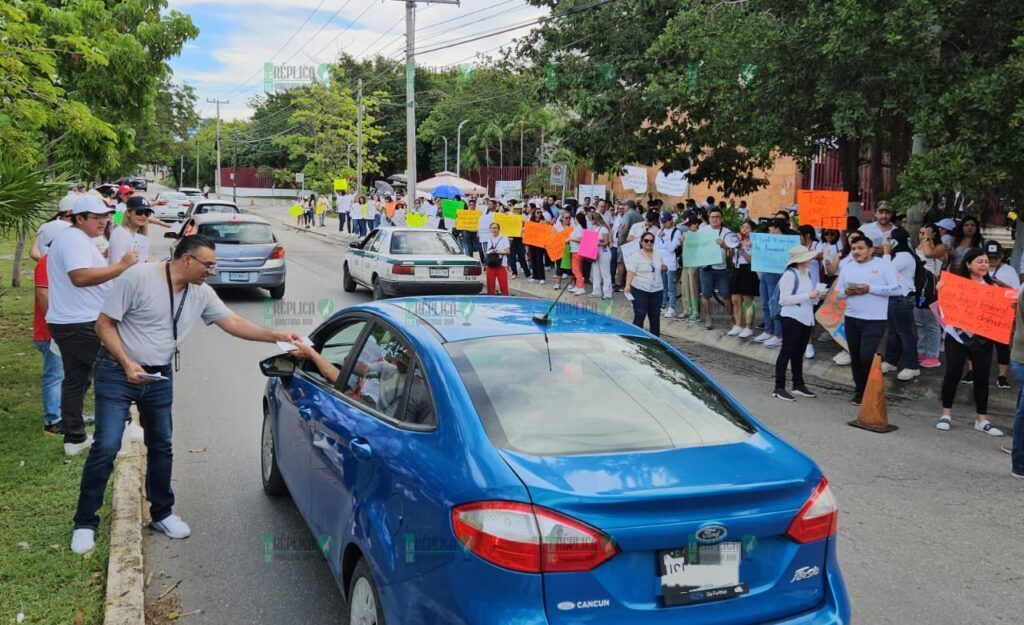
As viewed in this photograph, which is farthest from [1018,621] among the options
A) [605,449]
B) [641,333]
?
[605,449]

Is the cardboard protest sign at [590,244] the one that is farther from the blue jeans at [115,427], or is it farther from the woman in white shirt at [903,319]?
the blue jeans at [115,427]

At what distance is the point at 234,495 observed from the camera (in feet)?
19.6

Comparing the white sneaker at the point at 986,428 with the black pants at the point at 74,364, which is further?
the white sneaker at the point at 986,428

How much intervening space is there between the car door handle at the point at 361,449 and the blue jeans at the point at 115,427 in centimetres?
186

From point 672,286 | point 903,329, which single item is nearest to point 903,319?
point 903,329

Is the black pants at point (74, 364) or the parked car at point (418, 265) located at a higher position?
the parked car at point (418, 265)

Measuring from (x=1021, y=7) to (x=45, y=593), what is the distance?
10.7 metres

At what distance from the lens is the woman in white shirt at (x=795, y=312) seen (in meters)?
9.36

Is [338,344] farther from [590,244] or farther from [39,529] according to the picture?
[590,244]

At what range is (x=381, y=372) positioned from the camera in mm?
4121

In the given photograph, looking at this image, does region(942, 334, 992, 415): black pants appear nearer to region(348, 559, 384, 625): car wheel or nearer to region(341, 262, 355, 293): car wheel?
region(348, 559, 384, 625): car wheel

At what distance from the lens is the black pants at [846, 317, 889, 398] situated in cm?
934

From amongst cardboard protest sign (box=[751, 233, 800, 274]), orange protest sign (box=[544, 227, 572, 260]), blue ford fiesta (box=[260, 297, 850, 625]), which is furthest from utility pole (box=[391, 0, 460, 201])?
blue ford fiesta (box=[260, 297, 850, 625])

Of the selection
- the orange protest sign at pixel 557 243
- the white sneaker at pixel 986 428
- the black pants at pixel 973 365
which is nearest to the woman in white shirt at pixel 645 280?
the black pants at pixel 973 365
